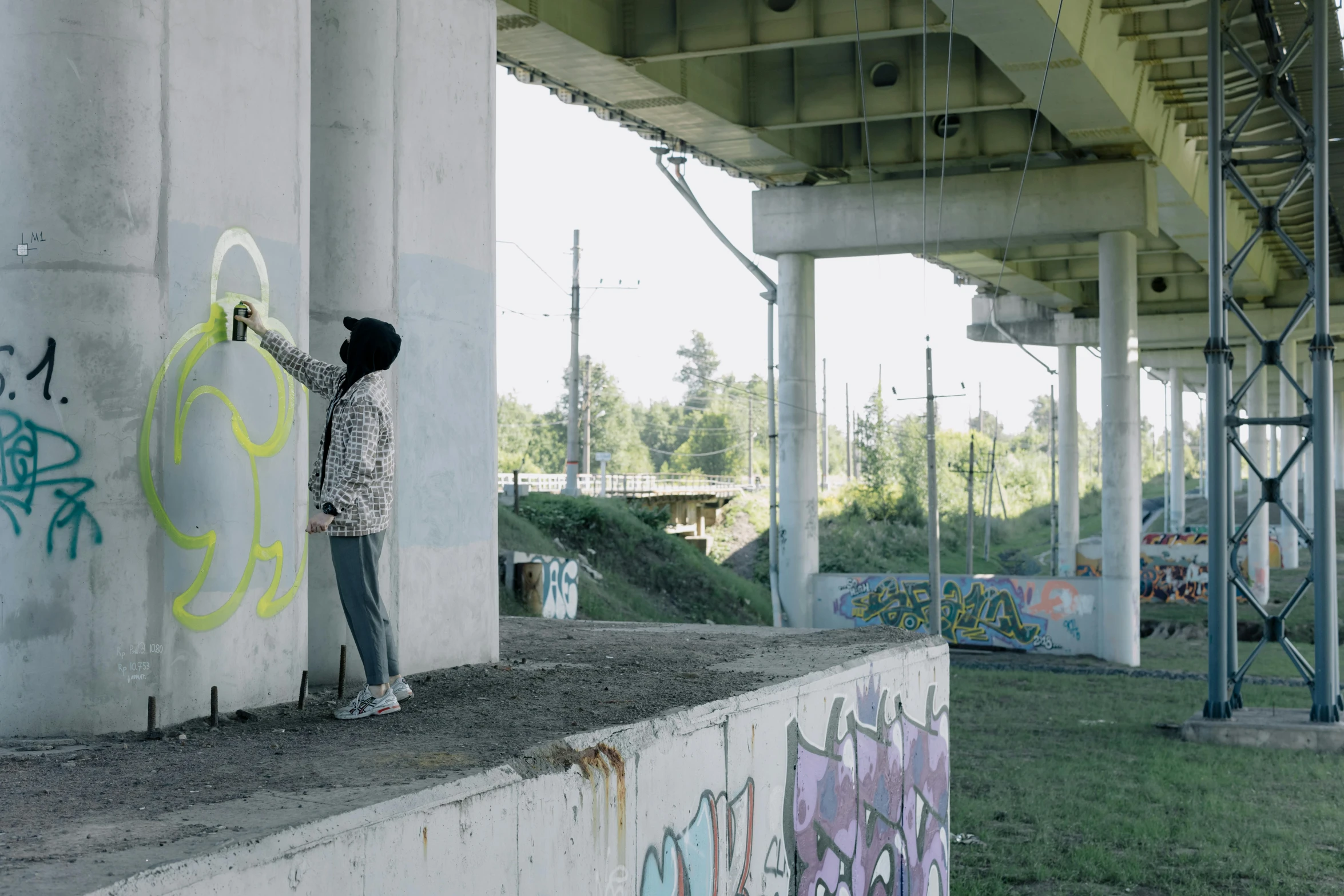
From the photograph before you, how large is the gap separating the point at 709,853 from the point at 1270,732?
42.6 ft

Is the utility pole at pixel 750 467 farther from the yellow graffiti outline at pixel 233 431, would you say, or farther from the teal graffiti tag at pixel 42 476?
the teal graffiti tag at pixel 42 476

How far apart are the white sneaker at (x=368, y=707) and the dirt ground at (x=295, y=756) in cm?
7

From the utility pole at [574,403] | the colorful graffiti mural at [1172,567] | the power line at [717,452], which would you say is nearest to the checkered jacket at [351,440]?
the utility pole at [574,403]

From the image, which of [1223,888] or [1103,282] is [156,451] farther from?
[1103,282]

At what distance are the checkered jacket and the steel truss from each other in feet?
42.1

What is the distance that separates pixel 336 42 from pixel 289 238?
4.99ft

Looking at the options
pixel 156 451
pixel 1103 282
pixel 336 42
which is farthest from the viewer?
pixel 1103 282

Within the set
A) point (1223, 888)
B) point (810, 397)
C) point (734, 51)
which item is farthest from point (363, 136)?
point (810, 397)

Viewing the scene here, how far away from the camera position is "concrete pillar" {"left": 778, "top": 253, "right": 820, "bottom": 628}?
30500 mm

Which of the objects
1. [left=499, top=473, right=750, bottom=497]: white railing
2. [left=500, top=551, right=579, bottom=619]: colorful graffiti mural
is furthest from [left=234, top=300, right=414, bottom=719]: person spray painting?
[left=499, top=473, right=750, bottom=497]: white railing

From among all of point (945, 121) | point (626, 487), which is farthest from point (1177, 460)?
point (945, 121)

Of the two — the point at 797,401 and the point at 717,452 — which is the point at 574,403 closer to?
the point at 797,401

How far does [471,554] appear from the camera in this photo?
27.6 feet

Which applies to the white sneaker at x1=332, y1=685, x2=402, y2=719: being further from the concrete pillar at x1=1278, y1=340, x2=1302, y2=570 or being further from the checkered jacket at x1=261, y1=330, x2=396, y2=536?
the concrete pillar at x1=1278, y1=340, x2=1302, y2=570
